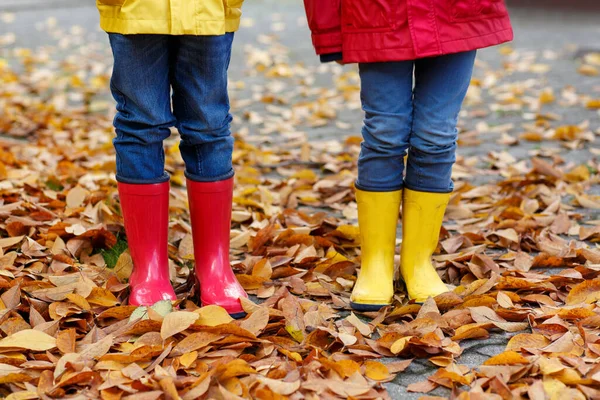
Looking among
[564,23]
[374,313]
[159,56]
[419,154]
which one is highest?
[159,56]

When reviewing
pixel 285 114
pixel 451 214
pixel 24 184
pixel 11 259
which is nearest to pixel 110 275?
pixel 11 259

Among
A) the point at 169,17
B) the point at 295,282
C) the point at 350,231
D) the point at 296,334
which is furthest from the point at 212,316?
the point at 350,231

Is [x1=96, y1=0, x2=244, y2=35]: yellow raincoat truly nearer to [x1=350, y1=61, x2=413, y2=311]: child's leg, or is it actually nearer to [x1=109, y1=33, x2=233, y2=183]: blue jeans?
[x1=109, y1=33, x2=233, y2=183]: blue jeans

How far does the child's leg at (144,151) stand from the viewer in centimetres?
217

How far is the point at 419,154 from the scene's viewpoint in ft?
8.04

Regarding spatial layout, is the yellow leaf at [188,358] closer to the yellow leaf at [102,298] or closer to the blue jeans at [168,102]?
the yellow leaf at [102,298]

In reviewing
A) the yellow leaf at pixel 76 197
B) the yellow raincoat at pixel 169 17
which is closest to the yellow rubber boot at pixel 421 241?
the yellow raincoat at pixel 169 17

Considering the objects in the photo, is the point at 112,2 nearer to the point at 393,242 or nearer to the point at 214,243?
the point at 214,243

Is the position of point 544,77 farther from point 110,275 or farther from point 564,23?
point 110,275

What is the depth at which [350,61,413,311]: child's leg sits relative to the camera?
238 centimetres

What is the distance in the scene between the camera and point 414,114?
2.44 m

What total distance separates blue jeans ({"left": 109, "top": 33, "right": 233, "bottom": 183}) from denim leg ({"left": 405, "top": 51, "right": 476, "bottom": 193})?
583 mm

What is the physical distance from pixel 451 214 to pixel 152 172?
1.49 meters

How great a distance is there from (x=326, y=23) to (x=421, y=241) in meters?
0.75
